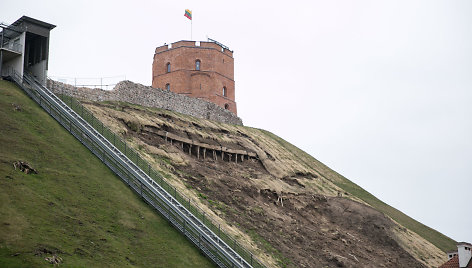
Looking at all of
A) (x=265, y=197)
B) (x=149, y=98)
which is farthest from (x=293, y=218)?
(x=149, y=98)

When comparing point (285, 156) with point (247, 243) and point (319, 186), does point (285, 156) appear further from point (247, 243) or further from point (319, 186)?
point (247, 243)

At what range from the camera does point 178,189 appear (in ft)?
124

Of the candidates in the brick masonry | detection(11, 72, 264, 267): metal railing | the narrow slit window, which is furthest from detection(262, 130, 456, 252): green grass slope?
detection(11, 72, 264, 267): metal railing

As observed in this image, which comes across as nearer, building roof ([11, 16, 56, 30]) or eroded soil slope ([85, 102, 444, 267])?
eroded soil slope ([85, 102, 444, 267])

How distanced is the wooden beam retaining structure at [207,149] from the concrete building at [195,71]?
1784 centimetres

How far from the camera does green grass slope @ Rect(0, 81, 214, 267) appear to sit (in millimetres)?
24312

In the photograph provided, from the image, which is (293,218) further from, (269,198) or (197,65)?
(197,65)

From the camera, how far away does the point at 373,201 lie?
6431 cm

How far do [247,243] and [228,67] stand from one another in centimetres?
4091

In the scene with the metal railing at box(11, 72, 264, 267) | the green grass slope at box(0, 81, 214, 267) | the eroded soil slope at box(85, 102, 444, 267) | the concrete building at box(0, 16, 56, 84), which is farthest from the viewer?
the concrete building at box(0, 16, 56, 84)

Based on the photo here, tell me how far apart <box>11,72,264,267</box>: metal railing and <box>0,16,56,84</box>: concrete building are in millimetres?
1452

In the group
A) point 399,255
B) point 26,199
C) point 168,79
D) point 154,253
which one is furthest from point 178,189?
point 168,79

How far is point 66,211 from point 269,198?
22.5 metres

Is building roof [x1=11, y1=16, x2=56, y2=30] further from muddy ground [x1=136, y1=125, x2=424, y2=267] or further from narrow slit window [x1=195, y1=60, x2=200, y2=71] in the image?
narrow slit window [x1=195, y1=60, x2=200, y2=71]
